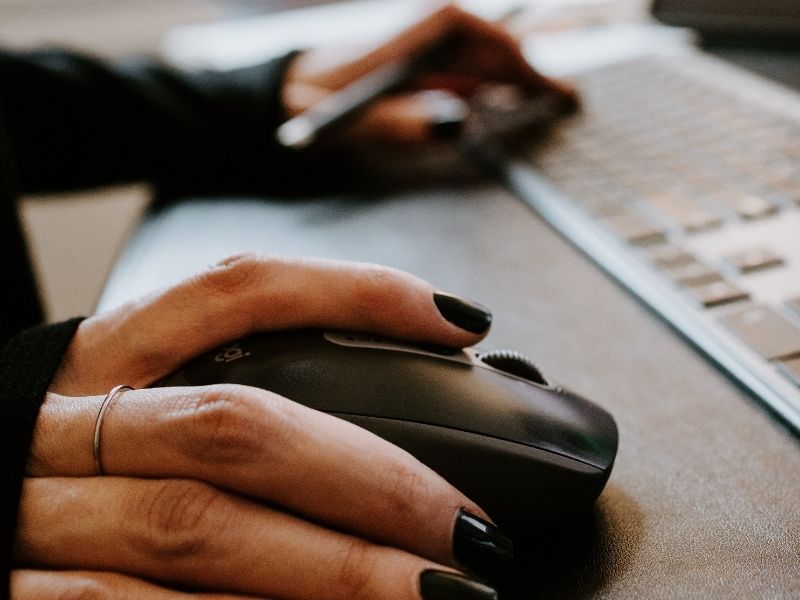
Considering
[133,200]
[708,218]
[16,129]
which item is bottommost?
[133,200]

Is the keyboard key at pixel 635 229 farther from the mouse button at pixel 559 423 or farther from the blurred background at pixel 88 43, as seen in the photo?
the blurred background at pixel 88 43

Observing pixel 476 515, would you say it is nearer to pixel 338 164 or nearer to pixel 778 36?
pixel 338 164

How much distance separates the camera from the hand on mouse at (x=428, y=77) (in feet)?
2.31

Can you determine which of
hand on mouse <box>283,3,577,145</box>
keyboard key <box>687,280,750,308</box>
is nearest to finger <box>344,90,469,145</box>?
hand on mouse <box>283,3,577,145</box>

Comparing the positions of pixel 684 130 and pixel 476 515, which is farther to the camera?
pixel 684 130

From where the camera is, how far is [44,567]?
26 centimetres

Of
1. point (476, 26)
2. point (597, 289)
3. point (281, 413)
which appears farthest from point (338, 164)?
point (281, 413)

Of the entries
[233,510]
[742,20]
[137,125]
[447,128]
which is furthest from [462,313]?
[742,20]

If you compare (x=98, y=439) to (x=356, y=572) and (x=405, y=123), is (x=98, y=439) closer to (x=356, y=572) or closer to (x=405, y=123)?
(x=356, y=572)

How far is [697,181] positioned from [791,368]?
0.69 feet

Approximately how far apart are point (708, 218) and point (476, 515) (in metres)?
0.30

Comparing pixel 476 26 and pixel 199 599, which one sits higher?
pixel 476 26

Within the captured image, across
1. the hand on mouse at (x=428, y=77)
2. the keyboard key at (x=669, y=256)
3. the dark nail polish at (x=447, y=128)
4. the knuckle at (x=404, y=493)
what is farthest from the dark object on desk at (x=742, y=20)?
the knuckle at (x=404, y=493)

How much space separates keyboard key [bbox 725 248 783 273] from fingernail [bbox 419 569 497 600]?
26cm
